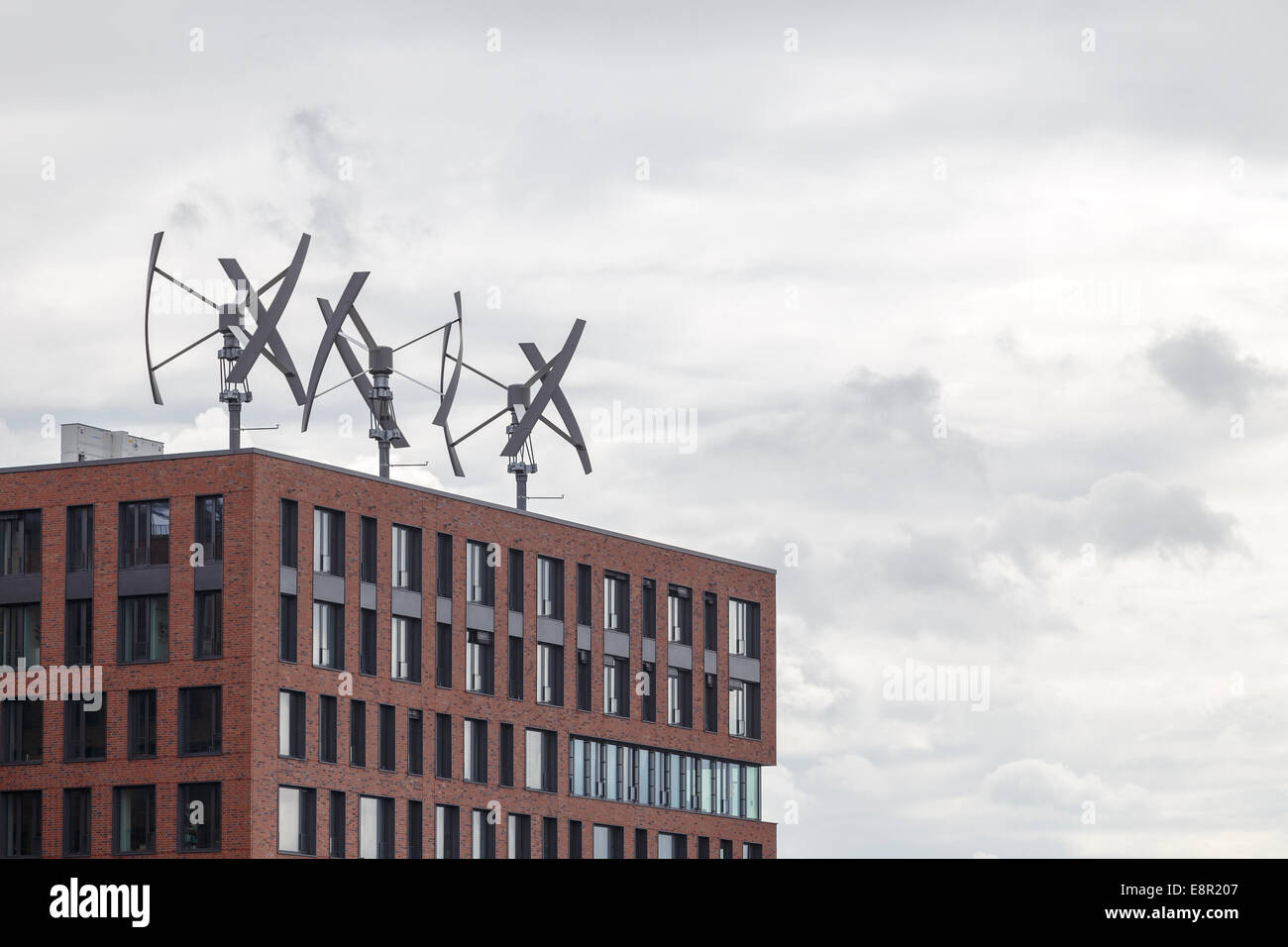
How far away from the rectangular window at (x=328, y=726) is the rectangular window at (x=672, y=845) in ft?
70.3

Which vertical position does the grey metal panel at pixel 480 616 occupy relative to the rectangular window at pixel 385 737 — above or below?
above

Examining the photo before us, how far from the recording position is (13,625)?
3423 inches

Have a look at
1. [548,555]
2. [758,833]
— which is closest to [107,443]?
[548,555]

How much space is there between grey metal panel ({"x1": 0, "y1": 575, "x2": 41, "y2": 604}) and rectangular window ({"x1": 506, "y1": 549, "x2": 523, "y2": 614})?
789 inches

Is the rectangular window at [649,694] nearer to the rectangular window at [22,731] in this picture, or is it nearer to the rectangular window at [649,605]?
the rectangular window at [649,605]

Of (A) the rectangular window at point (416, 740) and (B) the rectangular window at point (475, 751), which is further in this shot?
(B) the rectangular window at point (475, 751)

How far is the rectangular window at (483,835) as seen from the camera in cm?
9369

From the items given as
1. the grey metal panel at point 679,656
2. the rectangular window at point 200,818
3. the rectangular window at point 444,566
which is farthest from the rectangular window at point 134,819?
the grey metal panel at point 679,656

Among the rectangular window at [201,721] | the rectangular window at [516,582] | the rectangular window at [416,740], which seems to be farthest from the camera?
the rectangular window at [516,582]

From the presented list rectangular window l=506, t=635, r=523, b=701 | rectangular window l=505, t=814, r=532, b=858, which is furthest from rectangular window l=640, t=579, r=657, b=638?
rectangular window l=505, t=814, r=532, b=858

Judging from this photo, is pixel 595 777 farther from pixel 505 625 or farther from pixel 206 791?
pixel 206 791

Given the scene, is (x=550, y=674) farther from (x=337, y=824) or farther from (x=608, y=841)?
(x=337, y=824)

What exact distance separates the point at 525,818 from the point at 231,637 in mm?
18208

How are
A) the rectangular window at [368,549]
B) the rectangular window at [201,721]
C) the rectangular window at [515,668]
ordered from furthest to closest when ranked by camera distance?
the rectangular window at [515,668] → the rectangular window at [368,549] → the rectangular window at [201,721]
